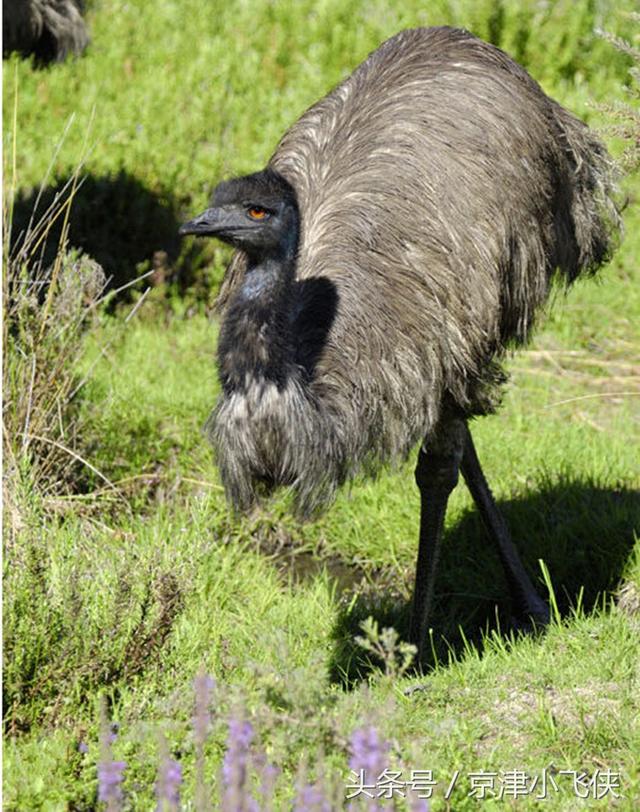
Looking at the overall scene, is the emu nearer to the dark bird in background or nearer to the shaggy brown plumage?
the shaggy brown plumage

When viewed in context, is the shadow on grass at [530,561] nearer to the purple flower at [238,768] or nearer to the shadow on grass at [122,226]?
the purple flower at [238,768]

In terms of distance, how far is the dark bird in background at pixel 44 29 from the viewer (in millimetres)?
7734

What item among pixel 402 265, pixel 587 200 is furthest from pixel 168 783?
pixel 587 200

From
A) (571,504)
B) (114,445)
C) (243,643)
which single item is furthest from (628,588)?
(114,445)

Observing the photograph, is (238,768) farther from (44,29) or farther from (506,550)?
(44,29)

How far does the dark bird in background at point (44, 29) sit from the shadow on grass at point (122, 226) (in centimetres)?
Answer: 77

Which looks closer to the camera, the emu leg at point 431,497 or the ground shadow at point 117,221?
the emu leg at point 431,497

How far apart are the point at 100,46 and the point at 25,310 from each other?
5338 millimetres

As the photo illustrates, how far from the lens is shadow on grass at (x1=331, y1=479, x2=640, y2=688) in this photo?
18.6ft

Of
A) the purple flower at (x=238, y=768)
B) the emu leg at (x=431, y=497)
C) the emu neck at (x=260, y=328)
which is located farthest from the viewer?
the emu leg at (x=431, y=497)

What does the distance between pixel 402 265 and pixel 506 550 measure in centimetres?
143

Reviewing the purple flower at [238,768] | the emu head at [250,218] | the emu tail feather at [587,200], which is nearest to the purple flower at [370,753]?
the purple flower at [238,768]

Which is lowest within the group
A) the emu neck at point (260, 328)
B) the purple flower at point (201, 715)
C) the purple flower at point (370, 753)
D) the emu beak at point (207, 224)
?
the purple flower at point (201, 715)

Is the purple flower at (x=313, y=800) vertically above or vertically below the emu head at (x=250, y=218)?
below
